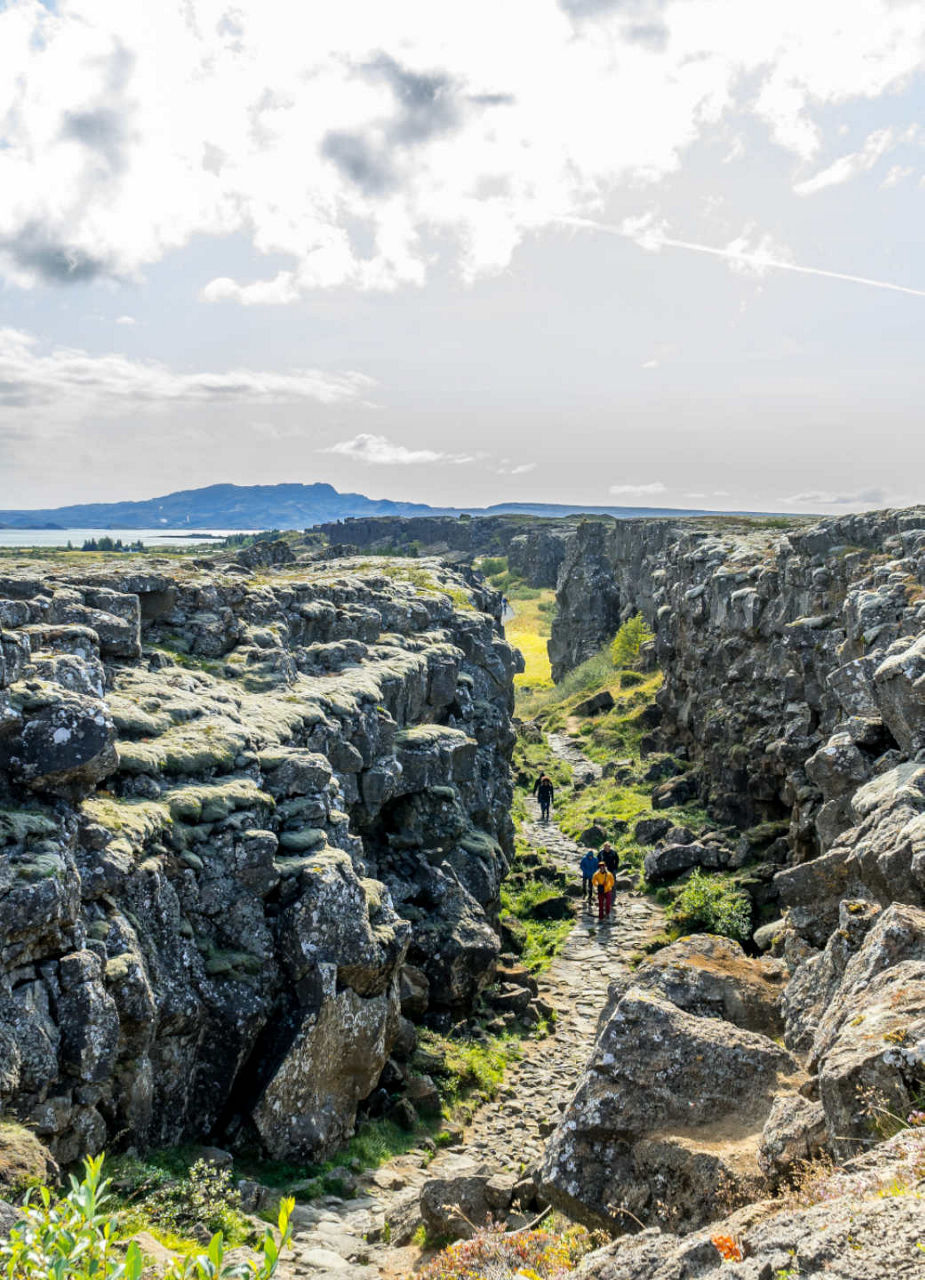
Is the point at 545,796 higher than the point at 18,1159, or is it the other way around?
the point at 18,1159

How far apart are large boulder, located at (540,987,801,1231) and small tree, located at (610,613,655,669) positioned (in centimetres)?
7537

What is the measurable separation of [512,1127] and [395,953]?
16.4 feet

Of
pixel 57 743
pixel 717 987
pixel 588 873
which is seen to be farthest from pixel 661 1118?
pixel 588 873

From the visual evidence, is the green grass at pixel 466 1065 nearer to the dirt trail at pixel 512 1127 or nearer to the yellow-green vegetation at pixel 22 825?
the dirt trail at pixel 512 1127

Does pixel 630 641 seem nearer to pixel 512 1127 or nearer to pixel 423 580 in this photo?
pixel 423 580

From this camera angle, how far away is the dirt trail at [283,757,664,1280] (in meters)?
14.2

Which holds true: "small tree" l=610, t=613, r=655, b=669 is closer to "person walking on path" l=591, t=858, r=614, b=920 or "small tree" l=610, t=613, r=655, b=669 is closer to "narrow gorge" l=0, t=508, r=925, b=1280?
"narrow gorge" l=0, t=508, r=925, b=1280

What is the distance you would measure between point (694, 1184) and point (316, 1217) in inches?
282

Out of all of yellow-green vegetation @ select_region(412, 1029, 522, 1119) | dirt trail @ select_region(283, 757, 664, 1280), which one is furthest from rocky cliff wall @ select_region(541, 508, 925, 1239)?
yellow-green vegetation @ select_region(412, 1029, 522, 1119)

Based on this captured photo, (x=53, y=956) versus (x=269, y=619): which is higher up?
(x=269, y=619)

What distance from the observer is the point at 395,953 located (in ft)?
65.3

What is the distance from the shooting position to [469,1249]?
1145 centimetres

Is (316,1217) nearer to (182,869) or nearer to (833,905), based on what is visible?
(182,869)

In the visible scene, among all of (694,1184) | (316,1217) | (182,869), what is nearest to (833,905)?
(694,1184)
